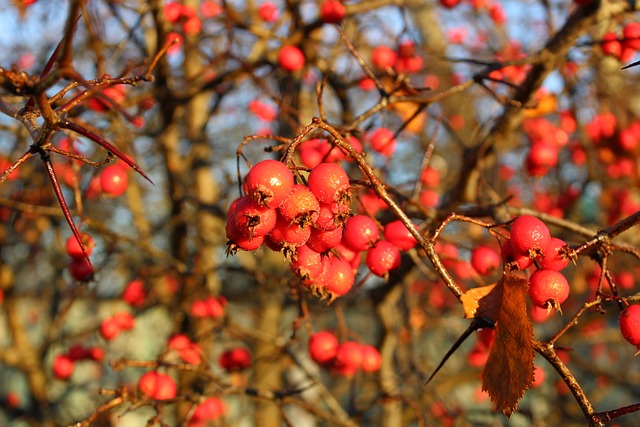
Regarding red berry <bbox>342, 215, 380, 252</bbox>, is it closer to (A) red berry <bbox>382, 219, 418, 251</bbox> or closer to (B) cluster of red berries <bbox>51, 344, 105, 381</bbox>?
(A) red berry <bbox>382, 219, 418, 251</bbox>

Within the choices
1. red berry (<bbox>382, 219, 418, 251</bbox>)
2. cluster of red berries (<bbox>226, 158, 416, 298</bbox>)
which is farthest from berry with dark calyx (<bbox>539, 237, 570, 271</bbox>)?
cluster of red berries (<bbox>226, 158, 416, 298</bbox>)

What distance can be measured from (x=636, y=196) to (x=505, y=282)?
4515 millimetres

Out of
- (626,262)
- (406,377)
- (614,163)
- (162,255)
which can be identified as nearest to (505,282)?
(162,255)

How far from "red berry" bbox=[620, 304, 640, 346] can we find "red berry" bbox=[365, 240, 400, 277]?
0.58 metres

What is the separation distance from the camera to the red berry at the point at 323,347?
257 centimetres

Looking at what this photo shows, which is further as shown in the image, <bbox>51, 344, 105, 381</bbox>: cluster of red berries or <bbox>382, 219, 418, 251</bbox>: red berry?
<bbox>51, 344, 105, 381</bbox>: cluster of red berries

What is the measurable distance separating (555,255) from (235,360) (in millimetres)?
2260

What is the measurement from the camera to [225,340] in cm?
335

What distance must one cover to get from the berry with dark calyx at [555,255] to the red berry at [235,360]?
220 centimetres

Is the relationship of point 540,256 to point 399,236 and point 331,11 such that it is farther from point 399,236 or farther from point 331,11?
point 331,11

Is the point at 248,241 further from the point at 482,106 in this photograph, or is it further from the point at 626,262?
the point at 482,106

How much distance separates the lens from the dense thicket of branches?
1.94 meters

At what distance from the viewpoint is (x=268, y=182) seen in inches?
42.5

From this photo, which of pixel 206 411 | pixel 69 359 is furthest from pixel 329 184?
pixel 69 359
